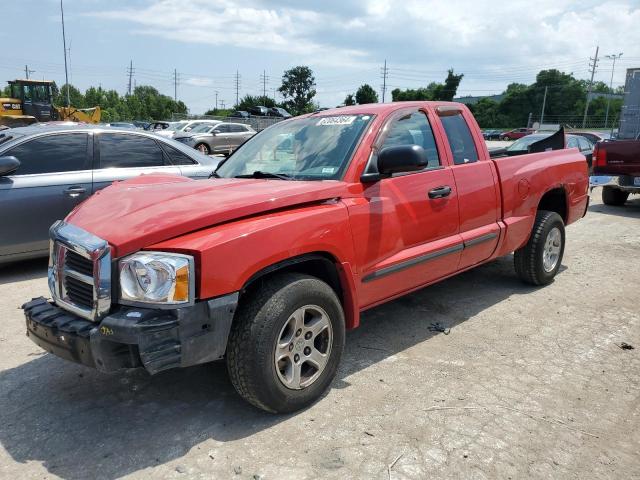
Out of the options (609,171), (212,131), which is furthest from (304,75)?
(609,171)

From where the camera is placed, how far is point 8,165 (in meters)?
5.29

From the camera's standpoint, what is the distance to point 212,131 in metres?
23.0

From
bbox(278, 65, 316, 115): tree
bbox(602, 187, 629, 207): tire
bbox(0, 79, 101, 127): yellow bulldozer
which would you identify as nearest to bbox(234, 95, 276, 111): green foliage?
bbox(278, 65, 316, 115): tree

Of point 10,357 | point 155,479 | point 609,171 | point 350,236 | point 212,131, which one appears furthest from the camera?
point 212,131

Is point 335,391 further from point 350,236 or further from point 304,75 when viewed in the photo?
point 304,75

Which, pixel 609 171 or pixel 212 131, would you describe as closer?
pixel 609 171

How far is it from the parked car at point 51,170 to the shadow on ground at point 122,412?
7.11ft

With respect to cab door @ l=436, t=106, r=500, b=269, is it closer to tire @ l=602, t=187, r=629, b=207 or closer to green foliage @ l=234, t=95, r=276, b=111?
tire @ l=602, t=187, r=629, b=207

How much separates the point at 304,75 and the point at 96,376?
9449 centimetres

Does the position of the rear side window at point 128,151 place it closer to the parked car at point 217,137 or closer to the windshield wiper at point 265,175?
the windshield wiper at point 265,175

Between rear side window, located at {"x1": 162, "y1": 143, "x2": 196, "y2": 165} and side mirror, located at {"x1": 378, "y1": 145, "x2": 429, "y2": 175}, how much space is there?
3953mm

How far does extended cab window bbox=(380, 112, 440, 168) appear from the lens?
12.8 feet

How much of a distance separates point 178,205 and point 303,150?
124 centimetres

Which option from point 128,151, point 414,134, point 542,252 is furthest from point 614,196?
point 128,151
